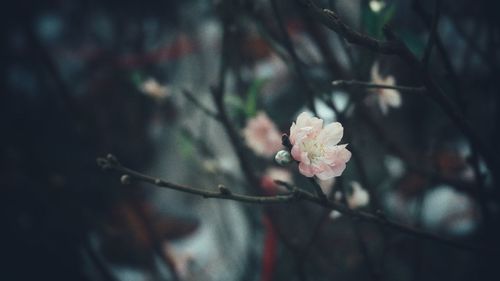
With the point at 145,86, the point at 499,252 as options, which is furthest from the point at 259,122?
the point at 499,252

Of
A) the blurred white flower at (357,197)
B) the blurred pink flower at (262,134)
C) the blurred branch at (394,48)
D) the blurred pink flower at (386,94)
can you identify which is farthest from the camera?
the blurred pink flower at (262,134)

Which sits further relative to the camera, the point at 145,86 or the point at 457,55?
the point at 457,55

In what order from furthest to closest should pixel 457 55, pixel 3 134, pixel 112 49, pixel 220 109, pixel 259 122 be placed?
pixel 112 49 < pixel 457 55 < pixel 3 134 < pixel 259 122 < pixel 220 109

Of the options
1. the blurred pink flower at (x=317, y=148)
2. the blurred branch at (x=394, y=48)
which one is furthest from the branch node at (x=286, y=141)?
the blurred branch at (x=394, y=48)

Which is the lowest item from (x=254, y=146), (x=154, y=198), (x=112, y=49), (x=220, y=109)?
(x=220, y=109)

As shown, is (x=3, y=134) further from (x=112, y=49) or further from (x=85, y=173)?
(x=112, y=49)

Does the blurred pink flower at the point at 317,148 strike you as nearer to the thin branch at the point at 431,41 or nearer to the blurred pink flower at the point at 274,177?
the thin branch at the point at 431,41

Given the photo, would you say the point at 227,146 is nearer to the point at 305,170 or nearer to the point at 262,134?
the point at 262,134
